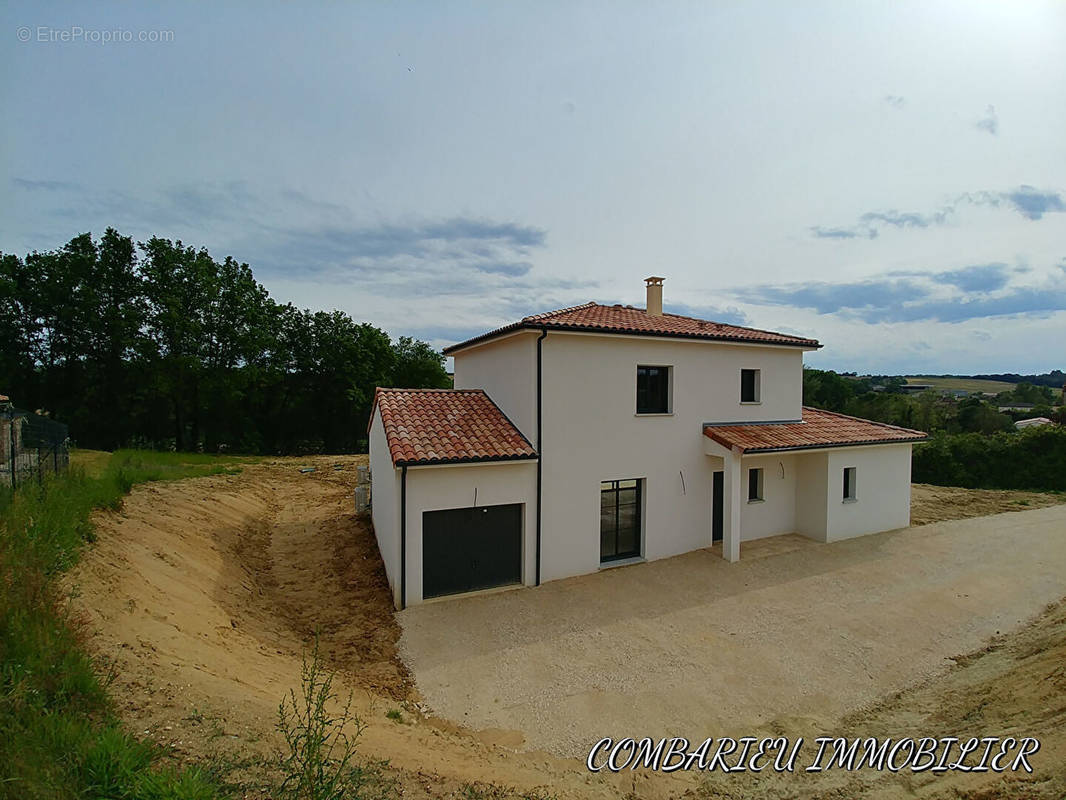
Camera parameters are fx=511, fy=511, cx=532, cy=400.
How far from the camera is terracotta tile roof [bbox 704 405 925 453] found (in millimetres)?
13531

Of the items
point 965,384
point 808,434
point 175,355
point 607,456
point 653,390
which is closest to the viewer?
point 607,456

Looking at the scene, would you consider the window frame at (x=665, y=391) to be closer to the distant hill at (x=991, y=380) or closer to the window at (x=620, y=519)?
the window at (x=620, y=519)

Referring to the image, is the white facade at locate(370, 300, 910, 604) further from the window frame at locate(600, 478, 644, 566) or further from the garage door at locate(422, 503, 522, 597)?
the garage door at locate(422, 503, 522, 597)

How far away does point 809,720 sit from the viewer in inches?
281

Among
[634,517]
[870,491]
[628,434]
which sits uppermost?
[628,434]

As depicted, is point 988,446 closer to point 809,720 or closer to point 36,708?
point 809,720

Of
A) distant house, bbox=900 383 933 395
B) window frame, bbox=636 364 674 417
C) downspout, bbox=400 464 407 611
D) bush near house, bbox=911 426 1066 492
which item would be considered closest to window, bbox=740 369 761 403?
window frame, bbox=636 364 674 417

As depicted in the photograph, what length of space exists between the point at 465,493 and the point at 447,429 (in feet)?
5.88

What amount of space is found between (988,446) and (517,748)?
104 feet

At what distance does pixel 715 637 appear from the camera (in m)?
9.62

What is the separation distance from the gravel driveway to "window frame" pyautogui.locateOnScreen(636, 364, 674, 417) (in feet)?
12.9

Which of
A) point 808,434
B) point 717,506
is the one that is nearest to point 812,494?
point 808,434

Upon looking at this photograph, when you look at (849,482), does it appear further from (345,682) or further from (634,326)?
(345,682)

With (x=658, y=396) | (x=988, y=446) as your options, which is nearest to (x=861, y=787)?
(x=658, y=396)
